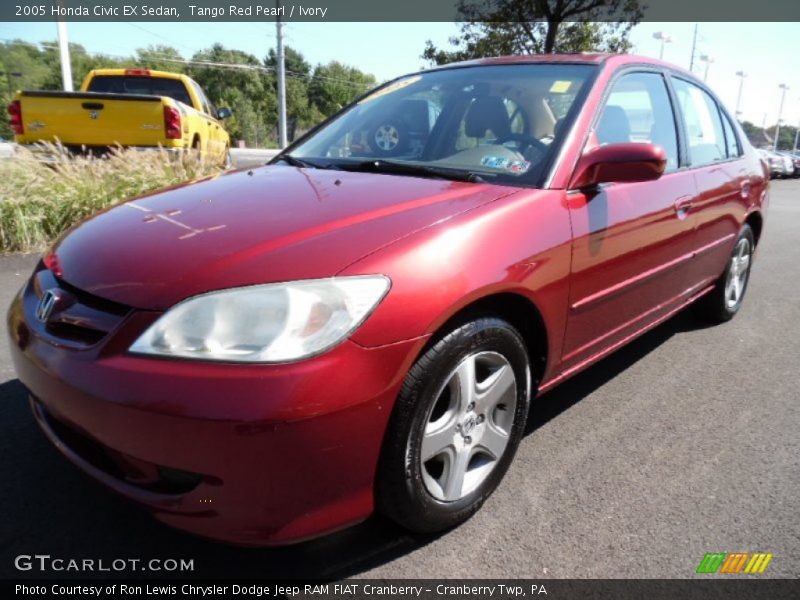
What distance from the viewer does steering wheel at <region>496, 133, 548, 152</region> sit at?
242 cm

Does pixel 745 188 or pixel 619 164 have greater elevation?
pixel 619 164

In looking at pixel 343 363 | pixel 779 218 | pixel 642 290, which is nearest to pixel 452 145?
pixel 642 290

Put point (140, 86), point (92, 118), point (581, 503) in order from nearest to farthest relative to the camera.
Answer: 1. point (581, 503)
2. point (92, 118)
3. point (140, 86)

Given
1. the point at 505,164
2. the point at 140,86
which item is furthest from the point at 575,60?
the point at 140,86

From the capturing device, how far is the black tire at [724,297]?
4066 millimetres

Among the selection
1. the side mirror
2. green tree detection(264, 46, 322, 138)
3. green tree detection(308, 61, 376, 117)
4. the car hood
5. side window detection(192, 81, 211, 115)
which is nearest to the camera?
the car hood

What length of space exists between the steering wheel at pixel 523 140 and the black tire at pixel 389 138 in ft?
1.52

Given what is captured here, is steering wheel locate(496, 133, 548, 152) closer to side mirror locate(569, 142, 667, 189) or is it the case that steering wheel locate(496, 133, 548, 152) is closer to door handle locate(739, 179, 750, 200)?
side mirror locate(569, 142, 667, 189)

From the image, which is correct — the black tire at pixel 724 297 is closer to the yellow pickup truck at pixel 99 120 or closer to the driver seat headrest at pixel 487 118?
the driver seat headrest at pixel 487 118

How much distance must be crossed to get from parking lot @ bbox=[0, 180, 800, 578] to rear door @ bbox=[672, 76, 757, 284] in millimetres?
798

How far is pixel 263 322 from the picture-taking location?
1.54 m

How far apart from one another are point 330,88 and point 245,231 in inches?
2978

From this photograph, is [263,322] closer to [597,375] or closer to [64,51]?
[597,375]

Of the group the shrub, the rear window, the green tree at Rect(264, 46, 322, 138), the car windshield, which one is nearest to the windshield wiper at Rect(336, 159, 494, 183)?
the car windshield
